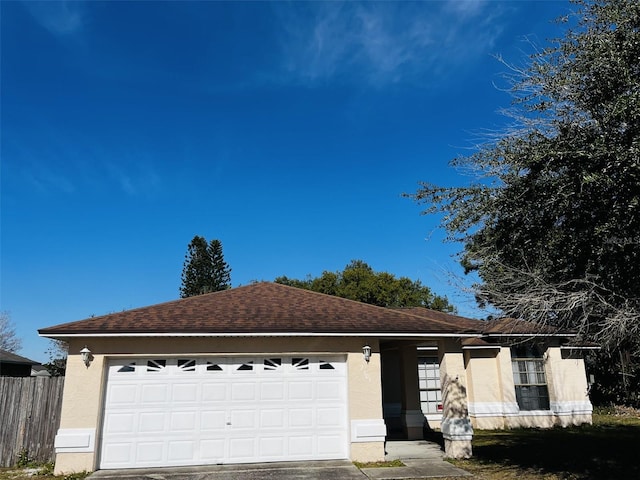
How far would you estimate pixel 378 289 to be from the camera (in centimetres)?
4588

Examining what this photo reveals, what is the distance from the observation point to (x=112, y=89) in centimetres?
1306

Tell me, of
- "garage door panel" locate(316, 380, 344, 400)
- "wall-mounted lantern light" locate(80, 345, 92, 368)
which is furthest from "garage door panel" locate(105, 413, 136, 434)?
"garage door panel" locate(316, 380, 344, 400)

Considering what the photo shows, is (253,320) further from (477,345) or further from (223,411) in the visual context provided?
(477,345)

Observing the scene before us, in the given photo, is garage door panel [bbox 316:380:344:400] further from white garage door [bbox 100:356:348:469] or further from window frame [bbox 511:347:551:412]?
window frame [bbox 511:347:551:412]

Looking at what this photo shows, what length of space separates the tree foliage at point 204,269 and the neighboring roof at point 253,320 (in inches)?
1327

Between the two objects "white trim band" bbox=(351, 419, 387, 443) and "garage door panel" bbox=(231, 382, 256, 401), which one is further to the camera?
"garage door panel" bbox=(231, 382, 256, 401)

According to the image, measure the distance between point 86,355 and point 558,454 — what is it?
1147 cm

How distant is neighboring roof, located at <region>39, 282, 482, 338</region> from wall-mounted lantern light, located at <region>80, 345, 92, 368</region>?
437mm

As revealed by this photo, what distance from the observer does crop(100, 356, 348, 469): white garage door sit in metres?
10.3

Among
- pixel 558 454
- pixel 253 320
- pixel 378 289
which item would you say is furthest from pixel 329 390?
pixel 378 289

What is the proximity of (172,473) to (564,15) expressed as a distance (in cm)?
1199

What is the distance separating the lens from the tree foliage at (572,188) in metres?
7.22

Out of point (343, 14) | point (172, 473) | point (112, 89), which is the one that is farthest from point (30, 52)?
point (172, 473)

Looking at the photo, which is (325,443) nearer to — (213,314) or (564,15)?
(213,314)
